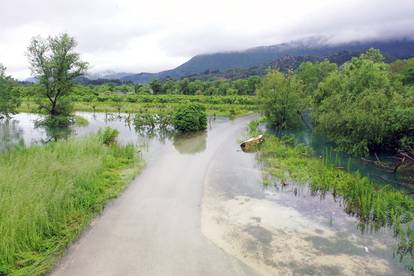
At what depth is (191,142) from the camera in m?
25.3

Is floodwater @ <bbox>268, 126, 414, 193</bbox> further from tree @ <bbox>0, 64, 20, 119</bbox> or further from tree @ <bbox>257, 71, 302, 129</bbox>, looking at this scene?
tree @ <bbox>0, 64, 20, 119</bbox>

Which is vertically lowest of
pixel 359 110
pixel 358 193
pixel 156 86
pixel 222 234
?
pixel 222 234

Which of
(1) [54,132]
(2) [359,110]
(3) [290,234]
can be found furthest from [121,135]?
(3) [290,234]

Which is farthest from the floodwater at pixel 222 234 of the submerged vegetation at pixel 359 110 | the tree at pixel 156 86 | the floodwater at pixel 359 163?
the tree at pixel 156 86

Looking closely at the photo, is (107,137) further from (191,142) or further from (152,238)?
(152,238)

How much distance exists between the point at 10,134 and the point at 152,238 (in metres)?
25.4

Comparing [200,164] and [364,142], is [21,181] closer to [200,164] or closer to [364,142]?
[200,164]

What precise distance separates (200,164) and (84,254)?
33.9 ft

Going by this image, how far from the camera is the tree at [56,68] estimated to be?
33219 millimetres

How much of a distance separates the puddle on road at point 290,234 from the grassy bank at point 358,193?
1.40 ft

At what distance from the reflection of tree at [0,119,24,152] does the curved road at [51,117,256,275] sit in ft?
44.9

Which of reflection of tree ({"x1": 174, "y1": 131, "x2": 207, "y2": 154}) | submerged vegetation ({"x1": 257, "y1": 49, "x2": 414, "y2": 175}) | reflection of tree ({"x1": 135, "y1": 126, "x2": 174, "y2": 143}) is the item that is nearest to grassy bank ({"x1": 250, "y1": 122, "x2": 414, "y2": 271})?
submerged vegetation ({"x1": 257, "y1": 49, "x2": 414, "y2": 175})

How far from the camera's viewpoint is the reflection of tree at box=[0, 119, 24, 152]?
23406 millimetres

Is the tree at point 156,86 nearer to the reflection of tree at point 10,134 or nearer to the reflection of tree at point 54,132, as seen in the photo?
the reflection of tree at point 10,134
